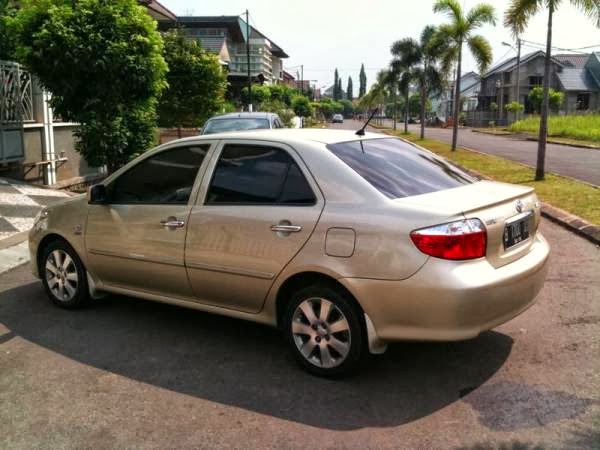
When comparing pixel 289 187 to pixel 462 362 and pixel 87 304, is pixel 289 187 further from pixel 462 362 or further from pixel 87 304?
pixel 87 304

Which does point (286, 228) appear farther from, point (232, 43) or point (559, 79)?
point (559, 79)

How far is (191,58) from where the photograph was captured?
73.6 feet

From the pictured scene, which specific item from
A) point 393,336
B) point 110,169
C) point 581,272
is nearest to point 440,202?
point 393,336

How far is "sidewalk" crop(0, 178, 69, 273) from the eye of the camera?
7.98 metres

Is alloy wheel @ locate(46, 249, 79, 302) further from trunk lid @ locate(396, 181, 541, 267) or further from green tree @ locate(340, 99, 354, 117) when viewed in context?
green tree @ locate(340, 99, 354, 117)

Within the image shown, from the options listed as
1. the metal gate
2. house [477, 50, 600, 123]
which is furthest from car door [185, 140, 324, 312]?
house [477, 50, 600, 123]

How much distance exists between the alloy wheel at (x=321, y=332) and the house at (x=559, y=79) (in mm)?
72920

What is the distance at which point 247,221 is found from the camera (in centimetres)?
446

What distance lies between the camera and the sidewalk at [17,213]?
26.2 feet

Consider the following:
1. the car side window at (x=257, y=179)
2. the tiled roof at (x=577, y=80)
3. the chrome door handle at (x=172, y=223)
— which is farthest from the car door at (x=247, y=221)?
the tiled roof at (x=577, y=80)

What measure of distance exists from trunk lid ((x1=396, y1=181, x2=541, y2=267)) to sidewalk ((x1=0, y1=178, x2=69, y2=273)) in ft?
18.0

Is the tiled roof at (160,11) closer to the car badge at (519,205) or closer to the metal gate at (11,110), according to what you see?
the metal gate at (11,110)

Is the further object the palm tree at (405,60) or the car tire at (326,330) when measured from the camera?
the palm tree at (405,60)

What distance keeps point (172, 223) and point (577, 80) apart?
263ft
